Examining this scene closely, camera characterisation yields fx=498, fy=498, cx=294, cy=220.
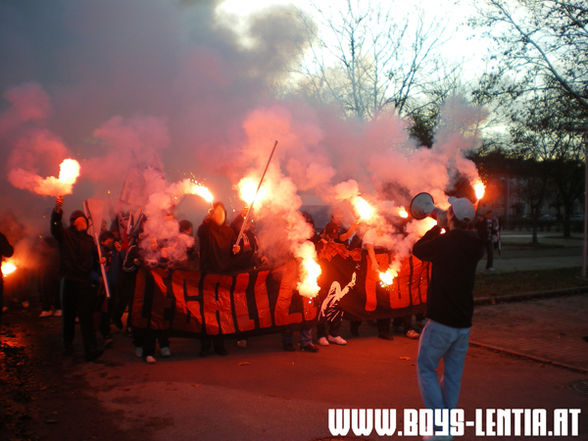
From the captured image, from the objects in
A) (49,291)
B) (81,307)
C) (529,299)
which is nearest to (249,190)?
(81,307)

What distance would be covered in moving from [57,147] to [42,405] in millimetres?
4259

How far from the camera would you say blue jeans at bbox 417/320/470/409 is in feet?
12.5

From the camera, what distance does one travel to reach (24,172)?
6734mm

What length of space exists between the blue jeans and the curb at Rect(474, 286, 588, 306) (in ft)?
22.8

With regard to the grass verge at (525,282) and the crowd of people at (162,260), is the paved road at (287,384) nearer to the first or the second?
the crowd of people at (162,260)

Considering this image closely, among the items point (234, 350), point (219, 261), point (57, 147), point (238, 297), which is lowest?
point (234, 350)

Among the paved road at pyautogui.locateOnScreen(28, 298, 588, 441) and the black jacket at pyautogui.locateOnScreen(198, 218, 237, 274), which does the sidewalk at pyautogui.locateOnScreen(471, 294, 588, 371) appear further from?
the black jacket at pyautogui.locateOnScreen(198, 218, 237, 274)

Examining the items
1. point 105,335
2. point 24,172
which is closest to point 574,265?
point 105,335

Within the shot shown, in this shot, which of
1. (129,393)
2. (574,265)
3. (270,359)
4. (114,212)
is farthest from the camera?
(574,265)

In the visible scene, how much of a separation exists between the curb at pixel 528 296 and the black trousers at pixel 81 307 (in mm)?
7560

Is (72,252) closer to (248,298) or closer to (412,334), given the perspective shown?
(248,298)

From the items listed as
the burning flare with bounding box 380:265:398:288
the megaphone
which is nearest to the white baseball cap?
the megaphone

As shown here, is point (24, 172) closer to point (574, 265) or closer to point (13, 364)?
point (13, 364)

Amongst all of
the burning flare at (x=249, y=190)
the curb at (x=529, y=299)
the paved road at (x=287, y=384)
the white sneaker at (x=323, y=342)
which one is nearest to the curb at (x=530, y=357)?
the curb at (x=529, y=299)
